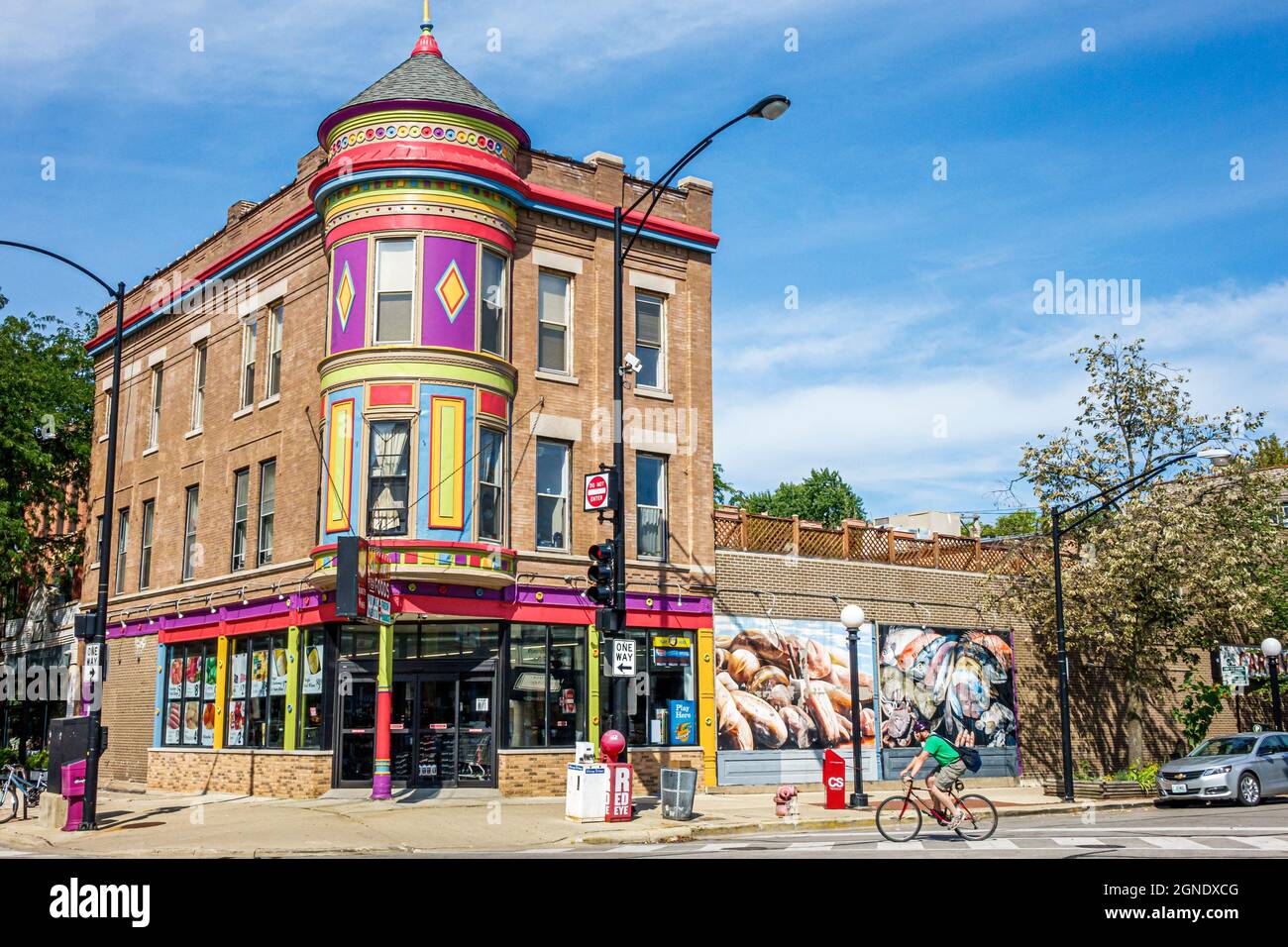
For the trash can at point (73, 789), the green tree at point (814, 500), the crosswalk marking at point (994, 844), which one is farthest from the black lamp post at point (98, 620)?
the green tree at point (814, 500)

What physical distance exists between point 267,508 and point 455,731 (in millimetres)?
7318

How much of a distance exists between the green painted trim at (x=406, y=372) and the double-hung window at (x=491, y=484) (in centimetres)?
114

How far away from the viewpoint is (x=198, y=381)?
3123 cm

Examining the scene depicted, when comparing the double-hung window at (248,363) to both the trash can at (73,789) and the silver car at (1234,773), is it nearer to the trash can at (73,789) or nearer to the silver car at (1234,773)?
the trash can at (73,789)

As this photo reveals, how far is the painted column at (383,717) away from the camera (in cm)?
2206

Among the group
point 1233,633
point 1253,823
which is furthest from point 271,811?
point 1233,633

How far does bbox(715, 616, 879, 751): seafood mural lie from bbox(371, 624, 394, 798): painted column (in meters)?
7.84

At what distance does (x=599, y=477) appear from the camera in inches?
795

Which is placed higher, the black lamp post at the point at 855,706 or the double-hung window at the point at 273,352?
the double-hung window at the point at 273,352

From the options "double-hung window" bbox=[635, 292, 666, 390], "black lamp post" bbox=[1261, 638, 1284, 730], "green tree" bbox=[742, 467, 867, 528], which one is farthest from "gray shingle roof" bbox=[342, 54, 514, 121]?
"green tree" bbox=[742, 467, 867, 528]

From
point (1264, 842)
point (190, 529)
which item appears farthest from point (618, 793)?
point (190, 529)

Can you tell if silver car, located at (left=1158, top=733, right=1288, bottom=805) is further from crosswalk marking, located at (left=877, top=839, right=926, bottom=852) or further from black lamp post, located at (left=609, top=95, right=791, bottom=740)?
black lamp post, located at (left=609, top=95, right=791, bottom=740)

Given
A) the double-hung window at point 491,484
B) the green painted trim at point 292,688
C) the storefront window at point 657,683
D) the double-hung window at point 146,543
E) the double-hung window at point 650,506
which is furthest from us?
the double-hung window at point 146,543

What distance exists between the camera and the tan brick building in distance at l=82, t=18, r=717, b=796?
2372 cm
